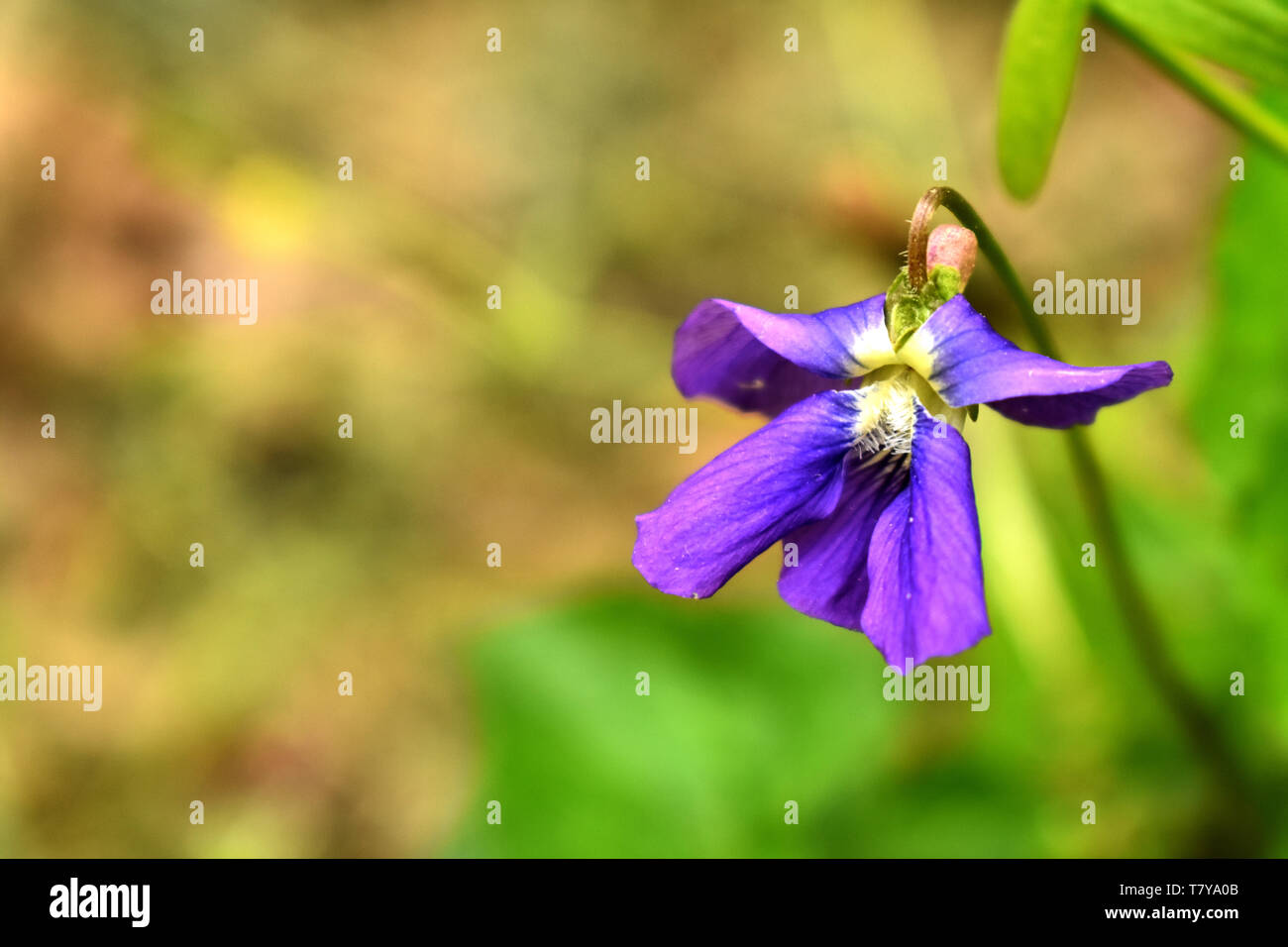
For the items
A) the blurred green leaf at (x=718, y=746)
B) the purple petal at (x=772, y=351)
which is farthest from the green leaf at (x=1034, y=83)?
the blurred green leaf at (x=718, y=746)

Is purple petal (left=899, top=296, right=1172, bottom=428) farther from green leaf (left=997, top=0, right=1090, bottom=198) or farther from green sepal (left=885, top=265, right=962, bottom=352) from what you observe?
green leaf (left=997, top=0, right=1090, bottom=198)

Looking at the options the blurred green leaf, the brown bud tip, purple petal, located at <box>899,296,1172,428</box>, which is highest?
the brown bud tip

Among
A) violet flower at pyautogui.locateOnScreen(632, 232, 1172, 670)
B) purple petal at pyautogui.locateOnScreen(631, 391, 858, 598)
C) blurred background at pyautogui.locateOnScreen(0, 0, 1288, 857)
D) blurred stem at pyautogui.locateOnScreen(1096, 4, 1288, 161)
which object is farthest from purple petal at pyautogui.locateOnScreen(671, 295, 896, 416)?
blurred background at pyautogui.locateOnScreen(0, 0, 1288, 857)

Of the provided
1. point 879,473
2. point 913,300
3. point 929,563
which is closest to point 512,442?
point 879,473

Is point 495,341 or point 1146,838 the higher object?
point 495,341
